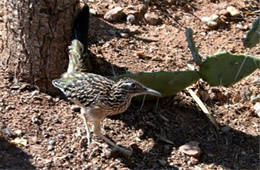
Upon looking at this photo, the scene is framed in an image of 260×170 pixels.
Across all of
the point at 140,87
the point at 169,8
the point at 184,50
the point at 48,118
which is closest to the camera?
the point at 140,87

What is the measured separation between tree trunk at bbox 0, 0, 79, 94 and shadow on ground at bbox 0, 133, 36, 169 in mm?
804

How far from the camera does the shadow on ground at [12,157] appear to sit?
5.41m

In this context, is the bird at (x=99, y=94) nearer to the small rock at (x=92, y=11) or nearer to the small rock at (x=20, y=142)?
the small rock at (x=20, y=142)

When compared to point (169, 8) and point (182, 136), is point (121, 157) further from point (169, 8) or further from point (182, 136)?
point (169, 8)

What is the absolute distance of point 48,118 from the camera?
5.95 m

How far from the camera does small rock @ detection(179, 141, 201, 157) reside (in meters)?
5.77

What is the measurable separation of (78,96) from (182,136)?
1.08 meters

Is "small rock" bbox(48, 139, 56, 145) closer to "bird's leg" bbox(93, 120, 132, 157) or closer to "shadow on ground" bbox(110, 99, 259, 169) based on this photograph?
"bird's leg" bbox(93, 120, 132, 157)

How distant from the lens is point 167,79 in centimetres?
608

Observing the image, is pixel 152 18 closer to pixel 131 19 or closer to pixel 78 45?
pixel 131 19

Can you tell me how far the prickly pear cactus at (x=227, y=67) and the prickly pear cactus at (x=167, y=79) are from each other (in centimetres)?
12

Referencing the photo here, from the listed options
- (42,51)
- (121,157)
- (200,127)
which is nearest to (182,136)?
(200,127)

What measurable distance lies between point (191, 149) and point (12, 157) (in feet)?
5.15

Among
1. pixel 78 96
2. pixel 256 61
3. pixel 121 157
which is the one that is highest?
pixel 256 61
